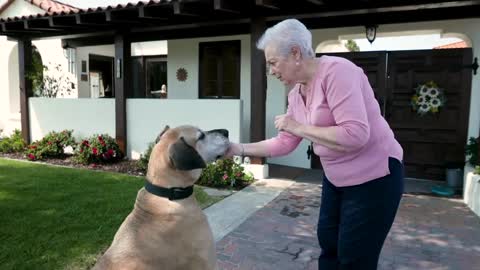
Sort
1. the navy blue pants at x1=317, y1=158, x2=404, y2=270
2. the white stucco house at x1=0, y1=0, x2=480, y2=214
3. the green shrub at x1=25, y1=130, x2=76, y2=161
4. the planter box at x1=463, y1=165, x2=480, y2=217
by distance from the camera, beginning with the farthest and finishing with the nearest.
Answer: the green shrub at x1=25, y1=130, x2=76, y2=161, the white stucco house at x1=0, y1=0, x2=480, y2=214, the planter box at x1=463, y1=165, x2=480, y2=217, the navy blue pants at x1=317, y1=158, x2=404, y2=270

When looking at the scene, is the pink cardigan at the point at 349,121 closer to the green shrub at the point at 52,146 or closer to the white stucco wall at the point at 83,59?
the green shrub at the point at 52,146

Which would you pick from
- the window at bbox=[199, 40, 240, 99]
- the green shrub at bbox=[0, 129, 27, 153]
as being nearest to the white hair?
the window at bbox=[199, 40, 240, 99]

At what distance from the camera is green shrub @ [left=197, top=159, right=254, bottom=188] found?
6504 mm

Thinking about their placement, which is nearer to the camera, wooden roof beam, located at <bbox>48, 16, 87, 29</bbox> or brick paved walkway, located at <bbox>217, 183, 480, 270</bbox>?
brick paved walkway, located at <bbox>217, 183, 480, 270</bbox>

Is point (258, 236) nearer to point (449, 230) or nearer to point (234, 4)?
point (449, 230)

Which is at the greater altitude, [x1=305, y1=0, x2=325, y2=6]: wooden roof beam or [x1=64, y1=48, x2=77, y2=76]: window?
[x1=305, y1=0, x2=325, y2=6]: wooden roof beam

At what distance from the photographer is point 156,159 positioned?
7.12ft

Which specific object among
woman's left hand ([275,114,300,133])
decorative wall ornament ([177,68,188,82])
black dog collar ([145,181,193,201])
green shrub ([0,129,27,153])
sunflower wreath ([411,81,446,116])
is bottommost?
green shrub ([0,129,27,153])

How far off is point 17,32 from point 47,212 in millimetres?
6613

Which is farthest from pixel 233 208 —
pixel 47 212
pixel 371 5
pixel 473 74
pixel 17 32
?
pixel 17 32

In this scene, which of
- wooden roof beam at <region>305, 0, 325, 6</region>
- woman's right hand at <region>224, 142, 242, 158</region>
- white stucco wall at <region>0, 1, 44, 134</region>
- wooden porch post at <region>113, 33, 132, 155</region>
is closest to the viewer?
woman's right hand at <region>224, 142, 242, 158</region>

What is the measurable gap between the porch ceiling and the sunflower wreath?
3.94 ft

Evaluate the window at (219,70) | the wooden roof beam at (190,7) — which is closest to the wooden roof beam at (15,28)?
the window at (219,70)

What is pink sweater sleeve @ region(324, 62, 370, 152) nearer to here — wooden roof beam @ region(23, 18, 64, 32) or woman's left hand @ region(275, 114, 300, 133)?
woman's left hand @ region(275, 114, 300, 133)
